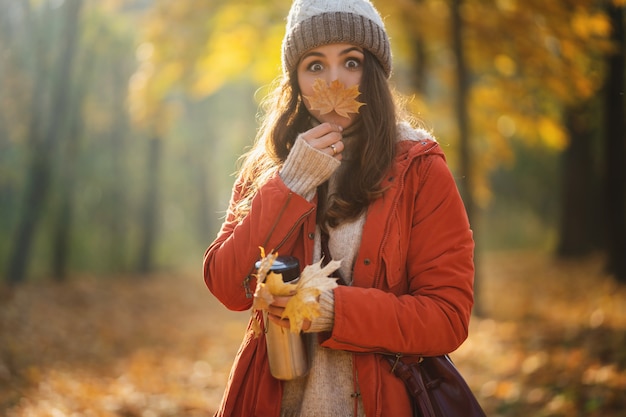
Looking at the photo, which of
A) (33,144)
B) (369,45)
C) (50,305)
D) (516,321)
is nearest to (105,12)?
(33,144)

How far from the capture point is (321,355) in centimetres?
225

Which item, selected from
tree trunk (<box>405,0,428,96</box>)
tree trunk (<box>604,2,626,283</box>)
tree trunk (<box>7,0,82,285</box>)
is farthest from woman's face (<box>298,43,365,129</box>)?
tree trunk (<box>7,0,82,285</box>)

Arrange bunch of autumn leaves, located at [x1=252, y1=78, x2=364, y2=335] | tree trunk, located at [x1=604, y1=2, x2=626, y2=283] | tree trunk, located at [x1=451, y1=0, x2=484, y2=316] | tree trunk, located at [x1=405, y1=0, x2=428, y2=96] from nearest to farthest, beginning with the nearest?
bunch of autumn leaves, located at [x1=252, y1=78, x2=364, y2=335], tree trunk, located at [x1=451, y1=0, x2=484, y2=316], tree trunk, located at [x1=604, y1=2, x2=626, y2=283], tree trunk, located at [x1=405, y1=0, x2=428, y2=96]

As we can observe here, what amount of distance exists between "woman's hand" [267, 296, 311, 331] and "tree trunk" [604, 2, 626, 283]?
8727 mm

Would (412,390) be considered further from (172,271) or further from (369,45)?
(172,271)

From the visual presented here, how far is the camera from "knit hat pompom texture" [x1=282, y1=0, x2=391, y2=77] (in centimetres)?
243

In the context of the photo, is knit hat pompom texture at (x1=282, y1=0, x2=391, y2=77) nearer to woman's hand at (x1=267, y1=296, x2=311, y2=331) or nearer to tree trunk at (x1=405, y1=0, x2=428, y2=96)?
woman's hand at (x1=267, y1=296, x2=311, y2=331)

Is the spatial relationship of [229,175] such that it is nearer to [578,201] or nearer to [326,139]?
[326,139]

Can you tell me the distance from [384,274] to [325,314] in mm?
282

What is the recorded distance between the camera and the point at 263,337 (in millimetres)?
2322

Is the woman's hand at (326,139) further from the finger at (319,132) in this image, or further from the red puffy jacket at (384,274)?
the red puffy jacket at (384,274)

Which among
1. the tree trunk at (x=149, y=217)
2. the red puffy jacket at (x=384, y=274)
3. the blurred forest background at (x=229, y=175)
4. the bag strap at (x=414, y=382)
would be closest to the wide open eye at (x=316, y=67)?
the red puffy jacket at (x=384, y=274)

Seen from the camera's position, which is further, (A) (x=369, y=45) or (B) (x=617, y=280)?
(B) (x=617, y=280)

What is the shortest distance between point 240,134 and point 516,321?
16.5 m
